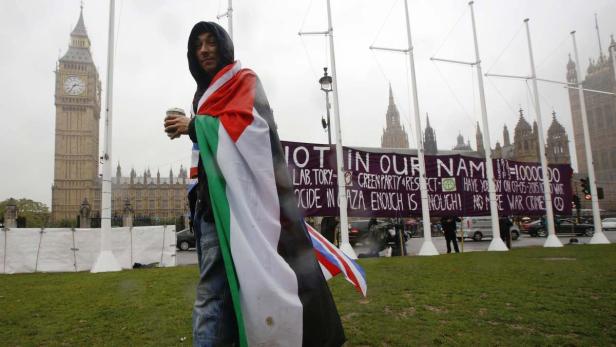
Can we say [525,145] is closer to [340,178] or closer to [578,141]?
[578,141]

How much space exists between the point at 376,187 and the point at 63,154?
109m

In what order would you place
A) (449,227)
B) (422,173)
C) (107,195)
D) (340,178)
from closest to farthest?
1. (107,195)
2. (340,178)
3. (422,173)
4. (449,227)

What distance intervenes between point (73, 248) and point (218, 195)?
13863mm

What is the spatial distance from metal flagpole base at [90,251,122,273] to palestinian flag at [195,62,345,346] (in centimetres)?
1081

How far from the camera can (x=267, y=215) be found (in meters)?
1.79

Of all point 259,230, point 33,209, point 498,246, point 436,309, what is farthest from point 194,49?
point 33,209

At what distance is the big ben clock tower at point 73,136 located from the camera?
335 feet

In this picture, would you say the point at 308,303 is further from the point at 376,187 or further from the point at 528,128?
the point at 528,128

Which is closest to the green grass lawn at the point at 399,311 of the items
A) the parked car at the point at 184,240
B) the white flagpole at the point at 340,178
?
the white flagpole at the point at 340,178

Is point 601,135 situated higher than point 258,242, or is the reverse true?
point 601,135

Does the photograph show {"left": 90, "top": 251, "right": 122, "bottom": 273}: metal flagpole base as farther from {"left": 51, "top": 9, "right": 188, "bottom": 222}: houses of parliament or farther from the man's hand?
{"left": 51, "top": 9, "right": 188, "bottom": 222}: houses of parliament

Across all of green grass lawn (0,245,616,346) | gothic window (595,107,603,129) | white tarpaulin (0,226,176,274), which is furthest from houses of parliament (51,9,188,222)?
gothic window (595,107,603,129)

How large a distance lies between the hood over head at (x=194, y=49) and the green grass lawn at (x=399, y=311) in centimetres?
258

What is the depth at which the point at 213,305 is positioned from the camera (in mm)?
1847
